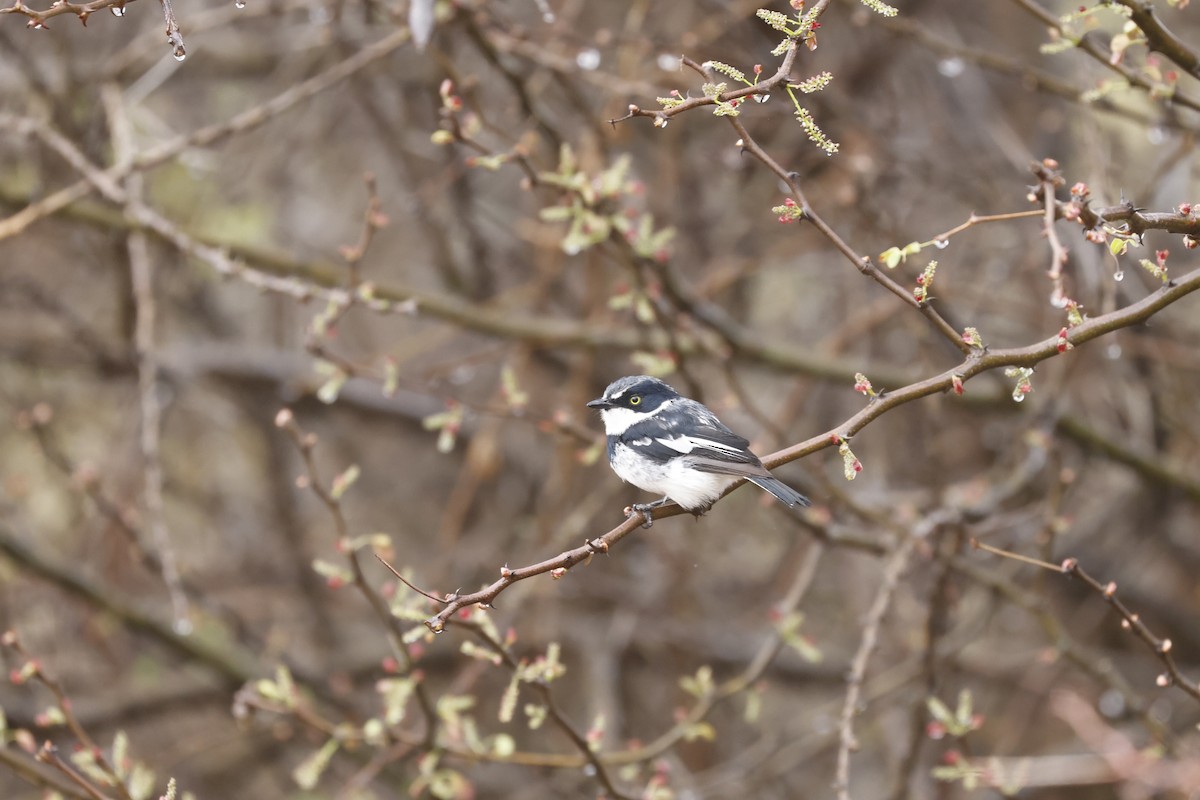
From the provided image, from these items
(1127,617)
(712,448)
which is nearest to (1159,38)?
(1127,617)

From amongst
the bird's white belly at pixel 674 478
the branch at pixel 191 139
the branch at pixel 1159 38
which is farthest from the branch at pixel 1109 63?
the branch at pixel 191 139

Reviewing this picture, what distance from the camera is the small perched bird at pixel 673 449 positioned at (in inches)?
118

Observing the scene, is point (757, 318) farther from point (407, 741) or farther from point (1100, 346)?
point (407, 741)

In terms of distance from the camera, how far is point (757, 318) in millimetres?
8008

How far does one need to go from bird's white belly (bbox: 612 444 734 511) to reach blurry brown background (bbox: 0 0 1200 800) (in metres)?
1.13

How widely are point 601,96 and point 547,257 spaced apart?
1.11m

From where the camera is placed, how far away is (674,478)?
3170 mm

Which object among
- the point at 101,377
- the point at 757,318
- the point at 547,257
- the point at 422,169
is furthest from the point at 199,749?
the point at 757,318

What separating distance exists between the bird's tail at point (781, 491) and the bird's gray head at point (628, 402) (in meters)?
0.53

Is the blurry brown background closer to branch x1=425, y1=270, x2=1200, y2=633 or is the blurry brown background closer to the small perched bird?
the small perched bird

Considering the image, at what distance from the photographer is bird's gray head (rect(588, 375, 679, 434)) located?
137 inches

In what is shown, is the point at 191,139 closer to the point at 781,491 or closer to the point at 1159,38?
the point at 781,491

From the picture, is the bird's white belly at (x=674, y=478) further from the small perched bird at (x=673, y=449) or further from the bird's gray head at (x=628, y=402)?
the bird's gray head at (x=628, y=402)

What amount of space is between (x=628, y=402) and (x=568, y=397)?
276 centimetres
